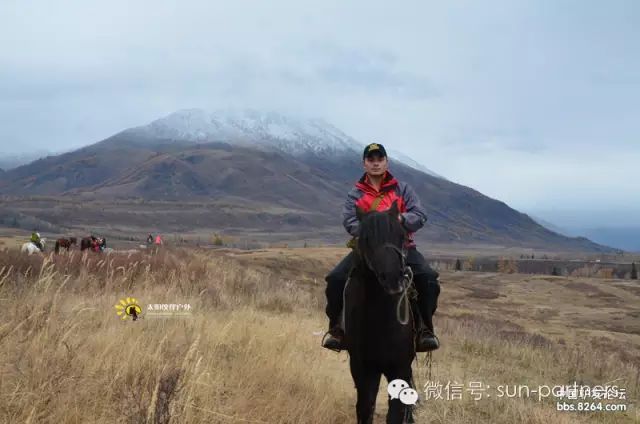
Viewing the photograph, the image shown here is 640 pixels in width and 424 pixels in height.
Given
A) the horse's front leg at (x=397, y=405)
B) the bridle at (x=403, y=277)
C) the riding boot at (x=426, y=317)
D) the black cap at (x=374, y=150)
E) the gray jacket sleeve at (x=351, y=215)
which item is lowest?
the horse's front leg at (x=397, y=405)

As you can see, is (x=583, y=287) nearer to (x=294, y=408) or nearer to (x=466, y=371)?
(x=466, y=371)

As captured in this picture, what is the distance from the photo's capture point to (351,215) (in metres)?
5.41

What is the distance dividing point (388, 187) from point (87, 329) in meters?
4.14

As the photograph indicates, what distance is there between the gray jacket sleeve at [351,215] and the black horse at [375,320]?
269mm

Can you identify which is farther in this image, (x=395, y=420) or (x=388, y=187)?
(x=388, y=187)

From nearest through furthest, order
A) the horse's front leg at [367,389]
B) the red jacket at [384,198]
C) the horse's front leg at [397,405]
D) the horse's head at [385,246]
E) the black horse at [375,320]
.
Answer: the horse's head at [385,246] → the black horse at [375,320] → the horse's front leg at [397,405] → the horse's front leg at [367,389] → the red jacket at [384,198]

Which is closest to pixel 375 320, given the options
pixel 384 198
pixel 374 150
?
pixel 384 198

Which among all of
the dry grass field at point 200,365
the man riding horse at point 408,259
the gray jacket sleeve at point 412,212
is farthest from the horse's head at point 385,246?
the dry grass field at point 200,365

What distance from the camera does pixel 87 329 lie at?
652 cm

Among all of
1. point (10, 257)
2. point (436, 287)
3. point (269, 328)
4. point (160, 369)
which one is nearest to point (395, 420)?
point (436, 287)

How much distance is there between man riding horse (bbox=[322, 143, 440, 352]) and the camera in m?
5.55

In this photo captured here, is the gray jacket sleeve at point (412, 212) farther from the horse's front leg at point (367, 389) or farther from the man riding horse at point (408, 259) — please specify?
the horse's front leg at point (367, 389)

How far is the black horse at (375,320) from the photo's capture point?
175 inches

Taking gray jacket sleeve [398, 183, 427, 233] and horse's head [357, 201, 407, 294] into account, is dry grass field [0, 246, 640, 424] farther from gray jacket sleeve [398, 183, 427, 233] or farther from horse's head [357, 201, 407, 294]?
gray jacket sleeve [398, 183, 427, 233]
